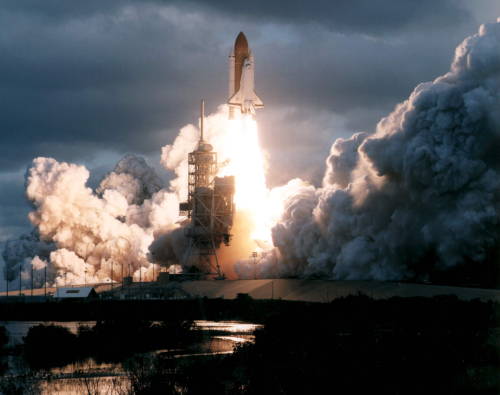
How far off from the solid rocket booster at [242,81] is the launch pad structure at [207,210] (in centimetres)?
813

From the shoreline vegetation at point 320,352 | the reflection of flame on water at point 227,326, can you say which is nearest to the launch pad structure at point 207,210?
the reflection of flame on water at point 227,326

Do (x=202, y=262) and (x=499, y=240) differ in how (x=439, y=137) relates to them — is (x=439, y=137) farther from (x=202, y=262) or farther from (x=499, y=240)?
(x=202, y=262)

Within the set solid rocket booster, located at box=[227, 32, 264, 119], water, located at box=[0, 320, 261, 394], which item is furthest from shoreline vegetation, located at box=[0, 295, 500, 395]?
solid rocket booster, located at box=[227, 32, 264, 119]

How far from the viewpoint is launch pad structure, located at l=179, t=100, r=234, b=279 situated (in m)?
110

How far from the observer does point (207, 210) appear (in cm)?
11144

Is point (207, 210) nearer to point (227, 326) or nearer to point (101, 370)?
point (227, 326)

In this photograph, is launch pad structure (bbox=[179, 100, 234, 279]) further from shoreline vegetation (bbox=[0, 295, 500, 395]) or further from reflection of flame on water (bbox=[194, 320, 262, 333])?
shoreline vegetation (bbox=[0, 295, 500, 395])

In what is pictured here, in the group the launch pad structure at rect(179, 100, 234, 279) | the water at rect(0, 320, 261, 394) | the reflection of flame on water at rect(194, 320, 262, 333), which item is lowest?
the water at rect(0, 320, 261, 394)

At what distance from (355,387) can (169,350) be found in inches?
926

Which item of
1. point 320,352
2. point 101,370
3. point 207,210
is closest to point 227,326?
point 101,370

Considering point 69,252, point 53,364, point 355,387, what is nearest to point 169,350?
point 53,364

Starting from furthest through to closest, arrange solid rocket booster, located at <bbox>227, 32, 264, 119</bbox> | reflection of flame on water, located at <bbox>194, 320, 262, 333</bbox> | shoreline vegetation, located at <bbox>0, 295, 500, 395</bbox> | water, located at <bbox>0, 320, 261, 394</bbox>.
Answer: solid rocket booster, located at <bbox>227, 32, 264, 119</bbox> → reflection of flame on water, located at <bbox>194, 320, 262, 333</bbox> → water, located at <bbox>0, 320, 261, 394</bbox> → shoreline vegetation, located at <bbox>0, 295, 500, 395</bbox>

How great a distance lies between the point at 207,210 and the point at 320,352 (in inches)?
2629

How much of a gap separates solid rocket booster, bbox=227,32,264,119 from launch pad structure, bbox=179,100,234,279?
813cm
